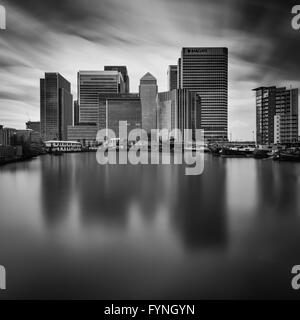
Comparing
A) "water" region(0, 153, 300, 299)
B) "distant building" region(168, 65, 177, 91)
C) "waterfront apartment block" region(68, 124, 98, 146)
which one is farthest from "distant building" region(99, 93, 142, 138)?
"water" region(0, 153, 300, 299)

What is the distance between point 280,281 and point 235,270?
1.63 feet

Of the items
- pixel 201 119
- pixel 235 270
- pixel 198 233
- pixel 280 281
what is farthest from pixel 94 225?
pixel 201 119

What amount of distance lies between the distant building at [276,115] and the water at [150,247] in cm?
4389

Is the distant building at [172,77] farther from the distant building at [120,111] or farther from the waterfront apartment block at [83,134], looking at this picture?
the waterfront apartment block at [83,134]

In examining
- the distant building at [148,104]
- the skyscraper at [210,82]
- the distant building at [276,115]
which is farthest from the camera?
the distant building at [148,104]

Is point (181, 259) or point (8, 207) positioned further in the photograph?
point (8, 207)

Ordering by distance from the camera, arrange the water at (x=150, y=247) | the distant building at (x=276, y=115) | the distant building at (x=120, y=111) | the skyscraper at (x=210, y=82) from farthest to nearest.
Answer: the distant building at (x=120, y=111)
the skyscraper at (x=210, y=82)
the distant building at (x=276, y=115)
the water at (x=150, y=247)

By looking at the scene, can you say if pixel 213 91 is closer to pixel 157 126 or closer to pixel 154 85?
pixel 157 126

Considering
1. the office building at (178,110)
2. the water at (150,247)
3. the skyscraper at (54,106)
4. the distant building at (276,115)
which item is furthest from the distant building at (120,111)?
the water at (150,247)

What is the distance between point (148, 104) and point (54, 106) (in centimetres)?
2696

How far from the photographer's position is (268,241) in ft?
14.4

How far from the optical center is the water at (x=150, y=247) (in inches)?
122

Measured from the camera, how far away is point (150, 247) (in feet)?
13.8

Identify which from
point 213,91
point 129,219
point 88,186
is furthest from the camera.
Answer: point 213,91
